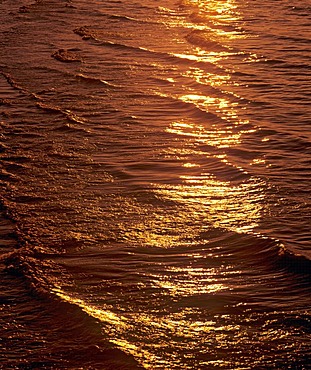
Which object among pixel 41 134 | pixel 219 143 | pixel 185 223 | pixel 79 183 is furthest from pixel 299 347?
pixel 41 134

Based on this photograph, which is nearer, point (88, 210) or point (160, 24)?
point (88, 210)

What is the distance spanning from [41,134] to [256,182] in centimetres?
256

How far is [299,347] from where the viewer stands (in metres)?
4.60

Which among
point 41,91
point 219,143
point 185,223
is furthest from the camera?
point 41,91

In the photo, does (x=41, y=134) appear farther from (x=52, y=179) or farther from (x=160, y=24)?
(x=160, y=24)

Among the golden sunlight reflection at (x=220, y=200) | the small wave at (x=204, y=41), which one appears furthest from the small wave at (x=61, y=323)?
the small wave at (x=204, y=41)

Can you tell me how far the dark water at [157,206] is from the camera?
4.75 metres

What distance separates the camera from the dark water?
475cm

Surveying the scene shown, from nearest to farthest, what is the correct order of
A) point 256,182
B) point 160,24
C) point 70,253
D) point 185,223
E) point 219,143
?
point 70,253 < point 185,223 < point 256,182 < point 219,143 < point 160,24

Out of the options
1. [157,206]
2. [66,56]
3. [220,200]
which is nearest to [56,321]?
[157,206]

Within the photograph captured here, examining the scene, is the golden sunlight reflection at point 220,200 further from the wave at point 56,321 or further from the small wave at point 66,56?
the small wave at point 66,56

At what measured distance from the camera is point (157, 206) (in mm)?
6492

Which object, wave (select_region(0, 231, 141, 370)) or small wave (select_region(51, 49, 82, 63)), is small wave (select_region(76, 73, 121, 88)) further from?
wave (select_region(0, 231, 141, 370))

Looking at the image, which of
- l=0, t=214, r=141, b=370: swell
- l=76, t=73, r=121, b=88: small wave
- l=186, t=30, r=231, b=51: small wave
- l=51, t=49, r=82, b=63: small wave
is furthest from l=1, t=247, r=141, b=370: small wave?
l=186, t=30, r=231, b=51: small wave
